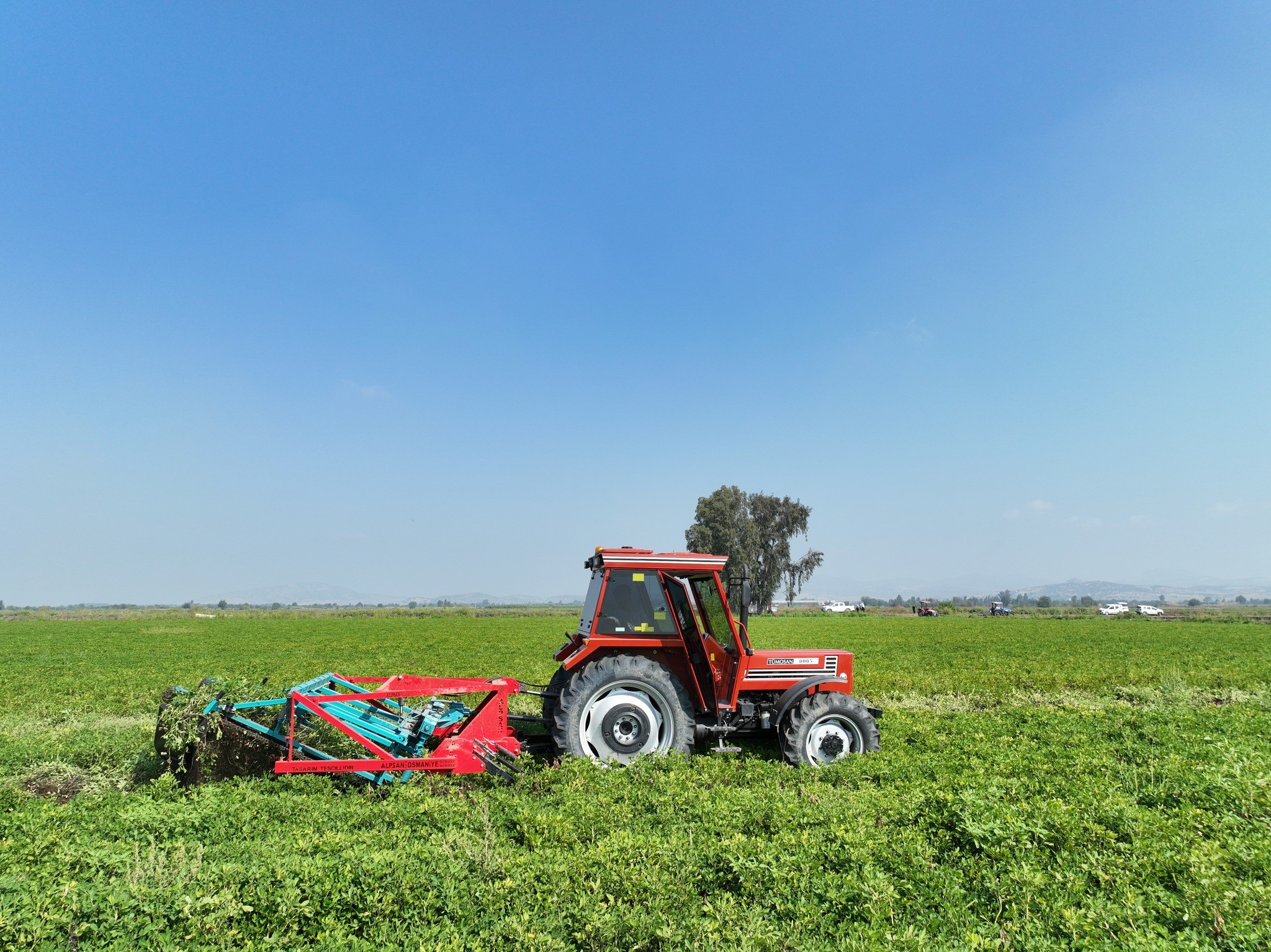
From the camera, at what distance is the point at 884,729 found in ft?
32.1

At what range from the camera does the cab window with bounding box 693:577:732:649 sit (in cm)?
825

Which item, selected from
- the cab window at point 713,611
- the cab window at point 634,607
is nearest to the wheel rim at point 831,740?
the cab window at point 713,611

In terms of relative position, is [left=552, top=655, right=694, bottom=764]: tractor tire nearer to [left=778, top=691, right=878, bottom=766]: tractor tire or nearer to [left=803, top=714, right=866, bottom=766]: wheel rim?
[left=778, top=691, right=878, bottom=766]: tractor tire

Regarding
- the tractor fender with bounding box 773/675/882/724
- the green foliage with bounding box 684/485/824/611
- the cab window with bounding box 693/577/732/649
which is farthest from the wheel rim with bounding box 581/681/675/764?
the green foliage with bounding box 684/485/824/611

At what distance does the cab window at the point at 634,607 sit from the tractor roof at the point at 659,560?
0.11 meters

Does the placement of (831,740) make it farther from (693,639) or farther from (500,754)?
(500,754)

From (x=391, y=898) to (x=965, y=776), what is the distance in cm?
574

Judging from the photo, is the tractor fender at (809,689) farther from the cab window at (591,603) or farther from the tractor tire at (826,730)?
the cab window at (591,603)

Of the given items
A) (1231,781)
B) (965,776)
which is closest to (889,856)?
(965,776)

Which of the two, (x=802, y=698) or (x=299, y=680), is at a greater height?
(x=802, y=698)

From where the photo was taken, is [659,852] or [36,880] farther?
[659,852]

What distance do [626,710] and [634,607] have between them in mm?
1177

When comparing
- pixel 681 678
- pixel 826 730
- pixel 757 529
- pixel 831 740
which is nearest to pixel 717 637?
pixel 681 678

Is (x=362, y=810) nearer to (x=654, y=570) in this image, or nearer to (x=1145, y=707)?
(x=654, y=570)
